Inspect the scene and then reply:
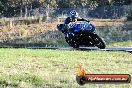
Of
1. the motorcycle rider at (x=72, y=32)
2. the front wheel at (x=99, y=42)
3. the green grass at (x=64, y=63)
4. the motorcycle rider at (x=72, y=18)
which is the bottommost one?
the green grass at (x=64, y=63)

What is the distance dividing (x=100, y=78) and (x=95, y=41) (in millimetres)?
538

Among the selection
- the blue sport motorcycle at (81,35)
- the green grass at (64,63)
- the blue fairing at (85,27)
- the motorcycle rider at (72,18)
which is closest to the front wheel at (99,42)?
the blue sport motorcycle at (81,35)

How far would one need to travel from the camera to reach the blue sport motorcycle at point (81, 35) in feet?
16.2

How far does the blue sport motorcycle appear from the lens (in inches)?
194

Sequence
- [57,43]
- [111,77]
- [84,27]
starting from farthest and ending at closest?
[57,43], [111,77], [84,27]

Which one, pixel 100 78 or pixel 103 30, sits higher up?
pixel 103 30

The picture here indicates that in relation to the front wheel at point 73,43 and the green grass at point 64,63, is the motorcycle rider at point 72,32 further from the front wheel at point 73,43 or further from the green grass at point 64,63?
the green grass at point 64,63

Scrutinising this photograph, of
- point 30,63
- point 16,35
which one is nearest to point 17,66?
point 30,63

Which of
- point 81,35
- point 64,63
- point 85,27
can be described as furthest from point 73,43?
point 64,63

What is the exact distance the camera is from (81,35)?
504 centimetres

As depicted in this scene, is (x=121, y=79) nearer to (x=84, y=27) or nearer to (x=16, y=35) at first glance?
(x=84, y=27)

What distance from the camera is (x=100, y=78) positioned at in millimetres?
5289

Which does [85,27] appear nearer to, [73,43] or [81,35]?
[81,35]

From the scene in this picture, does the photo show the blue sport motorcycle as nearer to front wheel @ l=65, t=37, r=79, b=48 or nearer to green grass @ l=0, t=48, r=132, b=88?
front wheel @ l=65, t=37, r=79, b=48
